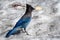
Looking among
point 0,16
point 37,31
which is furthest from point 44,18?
point 0,16

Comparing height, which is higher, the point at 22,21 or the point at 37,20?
the point at 22,21

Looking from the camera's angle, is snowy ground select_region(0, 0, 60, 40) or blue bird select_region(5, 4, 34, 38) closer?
blue bird select_region(5, 4, 34, 38)

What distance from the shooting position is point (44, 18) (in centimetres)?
603

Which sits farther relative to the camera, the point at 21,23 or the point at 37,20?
the point at 37,20

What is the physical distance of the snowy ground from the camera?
5402 mm

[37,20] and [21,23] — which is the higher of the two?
[21,23]

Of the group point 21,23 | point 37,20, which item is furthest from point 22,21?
point 37,20

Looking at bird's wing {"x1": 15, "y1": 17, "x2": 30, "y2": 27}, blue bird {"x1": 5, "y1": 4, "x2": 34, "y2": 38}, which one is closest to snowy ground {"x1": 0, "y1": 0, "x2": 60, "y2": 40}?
blue bird {"x1": 5, "y1": 4, "x2": 34, "y2": 38}

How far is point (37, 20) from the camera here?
19.6 ft

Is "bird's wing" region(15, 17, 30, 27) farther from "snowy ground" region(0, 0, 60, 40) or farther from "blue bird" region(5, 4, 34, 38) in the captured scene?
"snowy ground" region(0, 0, 60, 40)

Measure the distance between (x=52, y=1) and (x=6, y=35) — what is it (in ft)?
6.37

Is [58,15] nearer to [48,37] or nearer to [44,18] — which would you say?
[44,18]

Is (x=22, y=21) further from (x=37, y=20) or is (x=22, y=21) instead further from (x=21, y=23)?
(x=37, y=20)

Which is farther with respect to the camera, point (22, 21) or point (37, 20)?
point (37, 20)
